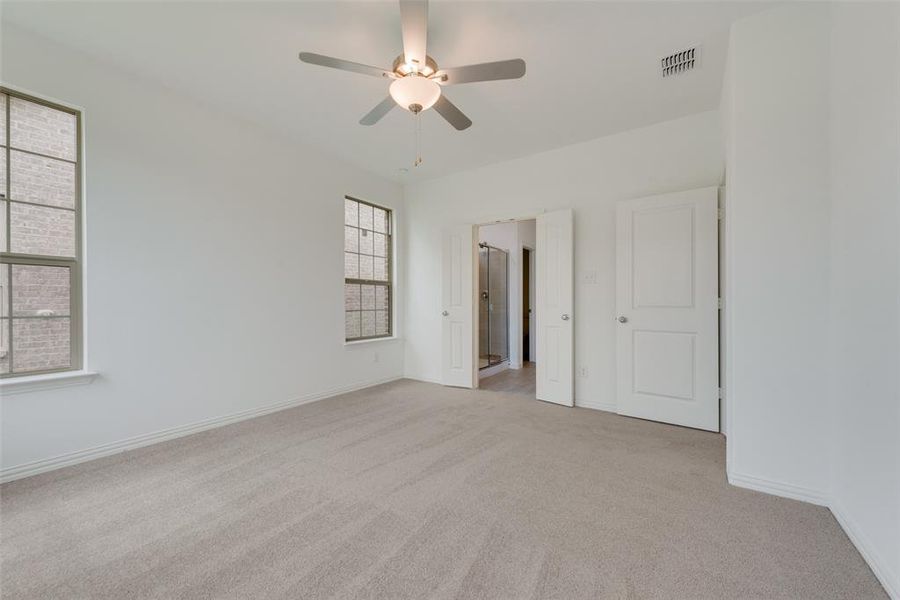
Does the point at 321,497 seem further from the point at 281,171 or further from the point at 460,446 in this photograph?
the point at 281,171

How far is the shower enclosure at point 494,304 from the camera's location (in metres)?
5.75

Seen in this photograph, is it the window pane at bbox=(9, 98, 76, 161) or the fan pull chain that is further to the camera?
the fan pull chain

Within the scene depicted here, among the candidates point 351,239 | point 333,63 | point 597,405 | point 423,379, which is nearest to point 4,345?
point 333,63

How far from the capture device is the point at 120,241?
2465mm

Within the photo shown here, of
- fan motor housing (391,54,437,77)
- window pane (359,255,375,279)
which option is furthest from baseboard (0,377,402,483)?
fan motor housing (391,54,437,77)

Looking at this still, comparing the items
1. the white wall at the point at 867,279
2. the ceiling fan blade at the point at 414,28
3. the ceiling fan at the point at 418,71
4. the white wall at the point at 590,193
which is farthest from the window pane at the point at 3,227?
the white wall at the point at 867,279

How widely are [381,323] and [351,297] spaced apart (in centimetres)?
63

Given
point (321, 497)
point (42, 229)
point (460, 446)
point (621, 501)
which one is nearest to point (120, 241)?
point (42, 229)

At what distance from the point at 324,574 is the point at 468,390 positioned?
9.69 feet

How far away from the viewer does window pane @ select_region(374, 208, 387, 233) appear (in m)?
4.66

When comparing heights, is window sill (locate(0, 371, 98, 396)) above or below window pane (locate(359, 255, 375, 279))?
below

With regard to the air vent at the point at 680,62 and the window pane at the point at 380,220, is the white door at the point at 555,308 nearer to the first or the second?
the air vent at the point at 680,62

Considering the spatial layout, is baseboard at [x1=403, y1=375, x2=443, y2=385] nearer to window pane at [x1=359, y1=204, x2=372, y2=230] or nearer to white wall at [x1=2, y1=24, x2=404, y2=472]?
white wall at [x1=2, y1=24, x2=404, y2=472]

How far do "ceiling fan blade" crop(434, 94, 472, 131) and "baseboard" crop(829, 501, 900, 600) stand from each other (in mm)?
2820
